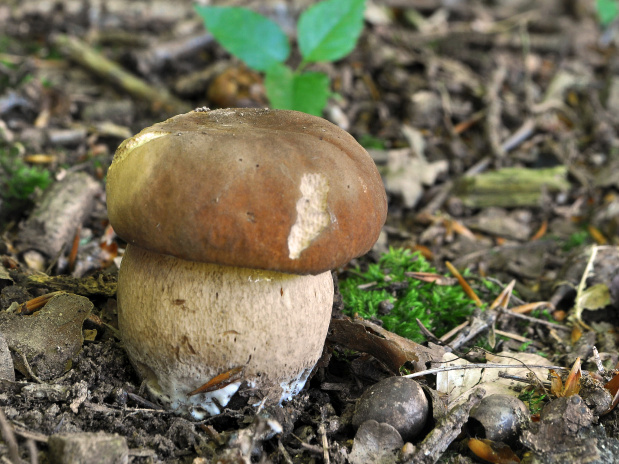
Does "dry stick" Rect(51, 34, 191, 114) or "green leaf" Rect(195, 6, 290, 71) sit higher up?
"green leaf" Rect(195, 6, 290, 71)

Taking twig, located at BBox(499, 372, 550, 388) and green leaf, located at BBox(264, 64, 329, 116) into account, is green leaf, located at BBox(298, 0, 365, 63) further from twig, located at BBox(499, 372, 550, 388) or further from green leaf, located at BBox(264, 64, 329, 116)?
twig, located at BBox(499, 372, 550, 388)

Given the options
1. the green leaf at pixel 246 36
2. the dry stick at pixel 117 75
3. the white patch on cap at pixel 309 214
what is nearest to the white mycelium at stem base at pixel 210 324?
the white patch on cap at pixel 309 214

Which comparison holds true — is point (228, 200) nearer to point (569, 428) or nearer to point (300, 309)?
point (300, 309)

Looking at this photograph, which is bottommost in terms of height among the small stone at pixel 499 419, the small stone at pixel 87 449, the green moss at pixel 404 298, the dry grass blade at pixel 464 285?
the dry grass blade at pixel 464 285

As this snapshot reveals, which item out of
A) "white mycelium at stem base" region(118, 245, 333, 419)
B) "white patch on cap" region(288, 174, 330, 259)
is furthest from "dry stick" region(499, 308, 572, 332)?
"white patch on cap" region(288, 174, 330, 259)

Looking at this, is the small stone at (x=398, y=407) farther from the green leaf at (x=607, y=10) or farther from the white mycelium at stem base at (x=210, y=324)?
the green leaf at (x=607, y=10)

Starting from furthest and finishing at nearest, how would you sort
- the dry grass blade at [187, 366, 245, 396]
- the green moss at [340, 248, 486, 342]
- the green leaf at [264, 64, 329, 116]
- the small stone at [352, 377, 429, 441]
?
the green leaf at [264, 64, 329, 116] < the green moss at [340, 248, 486, 342] < the dry grass blade at [187, 366, 245, 396] < the small stone at [352, 377, 429, 441]

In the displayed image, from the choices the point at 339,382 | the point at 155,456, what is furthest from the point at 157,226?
the point at 339,382
